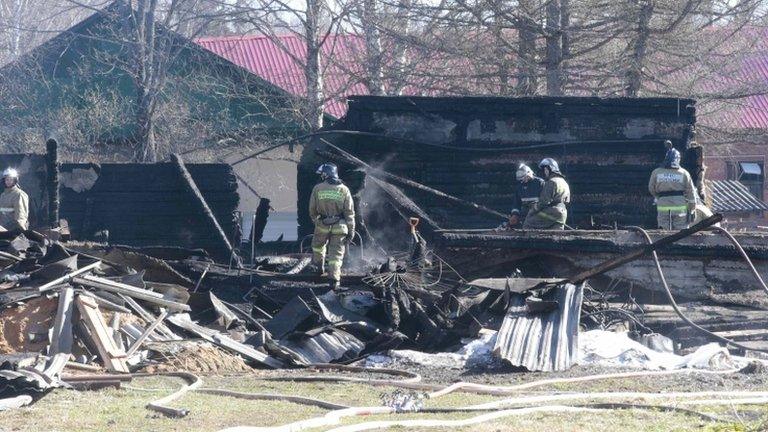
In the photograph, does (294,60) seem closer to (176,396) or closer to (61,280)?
(61,280)

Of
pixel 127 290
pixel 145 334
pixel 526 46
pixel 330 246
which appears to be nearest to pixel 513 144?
pixel 330 246

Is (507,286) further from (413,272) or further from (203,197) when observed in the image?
(203,197)

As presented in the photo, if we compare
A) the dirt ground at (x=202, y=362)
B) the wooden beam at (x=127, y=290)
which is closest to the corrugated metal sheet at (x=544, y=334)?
the dirt ground at (x=202, y=362)

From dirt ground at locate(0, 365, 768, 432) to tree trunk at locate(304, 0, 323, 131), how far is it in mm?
16711

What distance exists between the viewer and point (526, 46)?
23938mm

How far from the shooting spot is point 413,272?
13.5 metres

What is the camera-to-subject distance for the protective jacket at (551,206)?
15391mm

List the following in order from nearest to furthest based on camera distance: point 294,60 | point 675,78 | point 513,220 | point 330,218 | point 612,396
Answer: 1. point 612,396
2. point 330,218
3. point 513,220
4. point 675,78
5. point 294,60

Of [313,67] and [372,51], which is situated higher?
[372,51]

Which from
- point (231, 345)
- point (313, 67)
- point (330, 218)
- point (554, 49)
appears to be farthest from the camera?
point (313, 67)

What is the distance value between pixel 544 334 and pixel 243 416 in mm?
3868

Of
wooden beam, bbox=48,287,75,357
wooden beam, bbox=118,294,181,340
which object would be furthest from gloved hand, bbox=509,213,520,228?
wooden beam, bbox=48,287,75,357

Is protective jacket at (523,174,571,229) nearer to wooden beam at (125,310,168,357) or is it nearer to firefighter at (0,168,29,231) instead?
wooden beam at (125,310,168,357)

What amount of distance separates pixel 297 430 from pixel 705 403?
2857 mm
